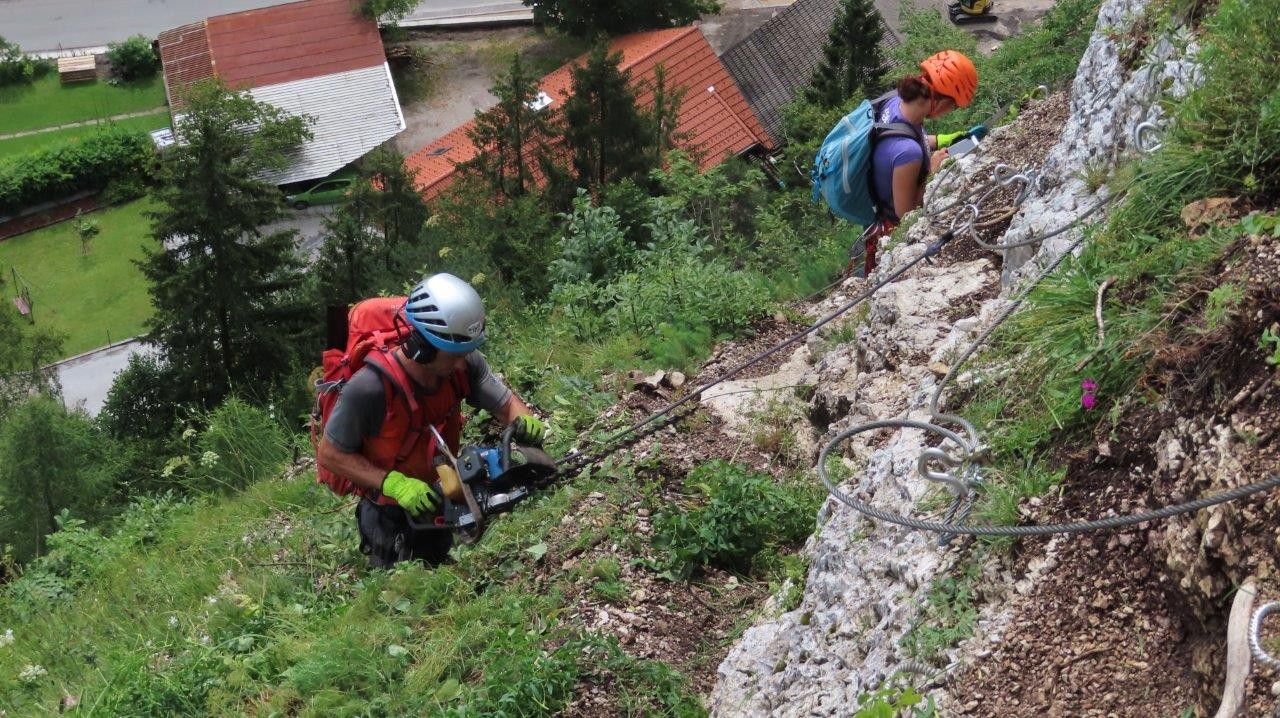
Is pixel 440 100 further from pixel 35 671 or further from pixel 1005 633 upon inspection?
pixel 1005 633

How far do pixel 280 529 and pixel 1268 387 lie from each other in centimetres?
600

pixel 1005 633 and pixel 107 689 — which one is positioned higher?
pixel 107 689

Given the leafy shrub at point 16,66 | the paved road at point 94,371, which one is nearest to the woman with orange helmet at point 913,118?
the paved road at point 94,371

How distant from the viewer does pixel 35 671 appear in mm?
6113

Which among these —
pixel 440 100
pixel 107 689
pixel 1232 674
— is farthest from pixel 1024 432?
pixel 440 100

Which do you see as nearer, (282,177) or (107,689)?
(107,689)

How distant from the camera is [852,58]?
2655 cm

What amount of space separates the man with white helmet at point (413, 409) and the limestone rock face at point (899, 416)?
1644mm

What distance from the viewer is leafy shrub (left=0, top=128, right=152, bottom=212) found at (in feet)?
96.6

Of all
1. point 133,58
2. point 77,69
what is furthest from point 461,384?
point 77,69

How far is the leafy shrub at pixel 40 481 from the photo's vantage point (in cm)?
1164

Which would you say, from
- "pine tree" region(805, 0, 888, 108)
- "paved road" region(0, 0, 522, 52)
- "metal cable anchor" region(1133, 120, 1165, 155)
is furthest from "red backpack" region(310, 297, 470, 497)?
"paved road" region(0, 0, 522, 52)

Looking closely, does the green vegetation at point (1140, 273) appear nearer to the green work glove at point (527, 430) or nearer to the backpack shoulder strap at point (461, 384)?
the green work glove at point (527, 430)

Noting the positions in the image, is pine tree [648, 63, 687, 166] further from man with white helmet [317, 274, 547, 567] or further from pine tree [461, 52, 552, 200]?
man with white helmet [317, 274, 547, 567]
